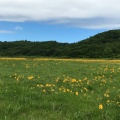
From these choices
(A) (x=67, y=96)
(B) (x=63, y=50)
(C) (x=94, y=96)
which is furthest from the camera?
(B) (x=63, y=50)

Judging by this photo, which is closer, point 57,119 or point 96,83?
point 57,119

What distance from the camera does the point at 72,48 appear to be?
116 metres

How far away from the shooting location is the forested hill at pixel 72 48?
339 feet

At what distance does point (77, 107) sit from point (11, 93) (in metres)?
2.73

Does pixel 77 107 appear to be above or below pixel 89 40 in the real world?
below

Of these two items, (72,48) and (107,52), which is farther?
(72,48)

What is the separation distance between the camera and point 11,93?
1050cm

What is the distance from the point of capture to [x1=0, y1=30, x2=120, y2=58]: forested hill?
103438 millimetres

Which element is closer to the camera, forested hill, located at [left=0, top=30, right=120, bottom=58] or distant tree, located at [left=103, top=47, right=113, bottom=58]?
distant tree, located at [left=103, top=47, right=113, bottom=58]

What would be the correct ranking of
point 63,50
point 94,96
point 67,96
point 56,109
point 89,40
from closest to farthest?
point 56,109 → point 67,96 → point 94,96 → point 63,50 → point 89,40

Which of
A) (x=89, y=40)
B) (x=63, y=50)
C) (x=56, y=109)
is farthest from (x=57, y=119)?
(x=89, y=40)

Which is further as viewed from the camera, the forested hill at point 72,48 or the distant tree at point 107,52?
the forested hill at point 72,48

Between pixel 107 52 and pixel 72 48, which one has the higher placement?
pixel 72 48

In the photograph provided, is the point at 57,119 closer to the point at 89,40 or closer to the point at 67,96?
the point at 67,96
